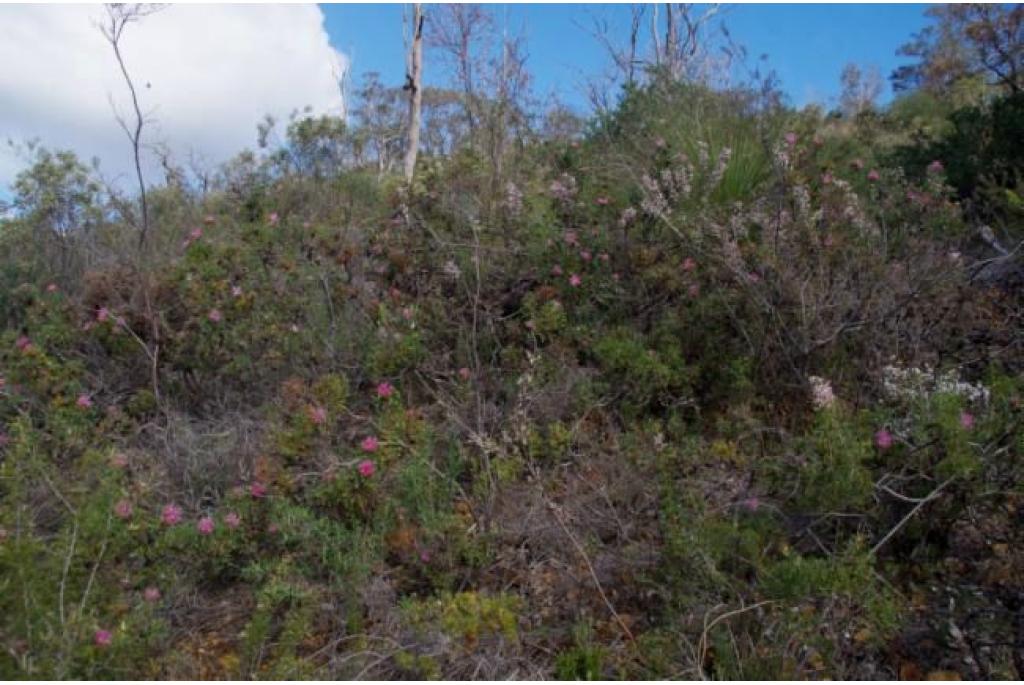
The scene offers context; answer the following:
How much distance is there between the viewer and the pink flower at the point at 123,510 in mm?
3057

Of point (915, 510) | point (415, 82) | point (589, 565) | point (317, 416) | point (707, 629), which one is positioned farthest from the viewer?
point (415, 82)

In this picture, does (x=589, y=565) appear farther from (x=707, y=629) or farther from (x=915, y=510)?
(x=915, y=510)

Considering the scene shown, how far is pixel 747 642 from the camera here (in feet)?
8.64

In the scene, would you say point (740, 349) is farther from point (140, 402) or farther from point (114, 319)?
point (114, 319)

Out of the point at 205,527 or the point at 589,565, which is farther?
the point at 205,527

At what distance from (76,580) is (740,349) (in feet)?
10.1

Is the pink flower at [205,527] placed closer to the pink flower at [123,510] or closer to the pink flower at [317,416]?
the pink flower at [123,510]

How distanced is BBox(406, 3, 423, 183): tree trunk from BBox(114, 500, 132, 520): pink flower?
1191 cm

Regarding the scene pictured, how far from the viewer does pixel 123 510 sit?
120 inches

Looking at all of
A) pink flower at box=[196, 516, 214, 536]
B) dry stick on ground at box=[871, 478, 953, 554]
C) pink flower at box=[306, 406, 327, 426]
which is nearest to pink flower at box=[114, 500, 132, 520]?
pink flower at box=[196, 516, 214, 536]

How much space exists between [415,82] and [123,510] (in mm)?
13090

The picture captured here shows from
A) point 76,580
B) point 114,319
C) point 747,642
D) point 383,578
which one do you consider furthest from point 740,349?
point 114,319

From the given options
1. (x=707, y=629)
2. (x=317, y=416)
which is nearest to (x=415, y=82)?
(x=317, y=416)

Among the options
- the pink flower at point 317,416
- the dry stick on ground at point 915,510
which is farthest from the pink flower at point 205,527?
the dry stick on ground at point 915,510
